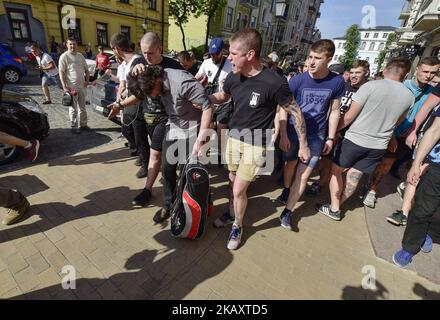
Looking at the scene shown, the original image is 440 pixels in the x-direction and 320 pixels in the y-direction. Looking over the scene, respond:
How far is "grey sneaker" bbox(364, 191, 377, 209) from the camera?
160 inches

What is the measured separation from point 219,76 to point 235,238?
2.84 meters

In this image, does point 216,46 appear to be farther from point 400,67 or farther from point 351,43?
point 351,43

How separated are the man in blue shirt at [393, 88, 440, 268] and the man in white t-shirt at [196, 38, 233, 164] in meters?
2.58

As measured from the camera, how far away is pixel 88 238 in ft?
9.23

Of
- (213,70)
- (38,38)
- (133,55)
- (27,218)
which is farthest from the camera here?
(38,38)

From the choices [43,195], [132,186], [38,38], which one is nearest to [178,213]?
[132,186]

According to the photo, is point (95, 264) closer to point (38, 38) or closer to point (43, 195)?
point (43, 195)

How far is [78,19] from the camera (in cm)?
1775

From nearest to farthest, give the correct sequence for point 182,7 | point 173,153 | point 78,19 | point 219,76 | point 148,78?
1. point 148,78
2. point 173,153
3. point 219,76
4. point 78,19
5. point 182,7

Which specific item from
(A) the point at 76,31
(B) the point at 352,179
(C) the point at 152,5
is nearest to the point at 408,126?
(B) the point at 352,179

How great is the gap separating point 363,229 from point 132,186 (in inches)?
137

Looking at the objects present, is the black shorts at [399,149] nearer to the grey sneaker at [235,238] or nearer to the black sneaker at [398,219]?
the black sneaker at [398,219]

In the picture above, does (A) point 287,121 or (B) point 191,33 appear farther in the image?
A: (B) point 191,33

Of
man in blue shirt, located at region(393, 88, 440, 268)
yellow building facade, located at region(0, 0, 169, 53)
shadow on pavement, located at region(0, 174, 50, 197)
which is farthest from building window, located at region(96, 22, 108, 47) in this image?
man in blue shirt, located at region(393, 88, 440, 268)
